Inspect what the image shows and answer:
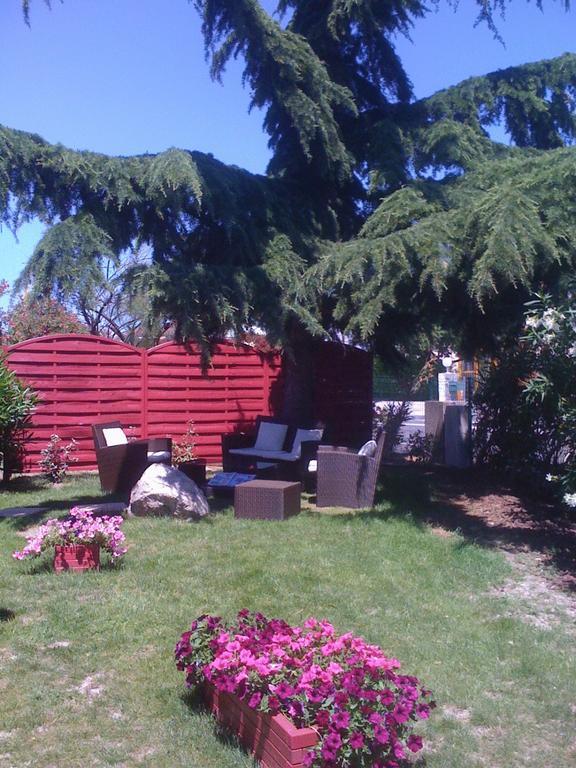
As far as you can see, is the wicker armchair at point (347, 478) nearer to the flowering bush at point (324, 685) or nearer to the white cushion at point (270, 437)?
the white cushion at point (270, 437)

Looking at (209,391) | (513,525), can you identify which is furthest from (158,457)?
(513,525)

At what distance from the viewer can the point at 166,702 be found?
413 cm

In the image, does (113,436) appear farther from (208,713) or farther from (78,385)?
(208,713)

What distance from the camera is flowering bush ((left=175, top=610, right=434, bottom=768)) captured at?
3.13m

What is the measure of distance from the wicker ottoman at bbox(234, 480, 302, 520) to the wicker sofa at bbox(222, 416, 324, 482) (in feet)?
5.94

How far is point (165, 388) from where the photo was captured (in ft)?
41.7

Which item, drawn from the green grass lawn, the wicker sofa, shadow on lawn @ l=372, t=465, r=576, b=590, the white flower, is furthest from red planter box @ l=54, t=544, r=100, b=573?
the wicker sofa

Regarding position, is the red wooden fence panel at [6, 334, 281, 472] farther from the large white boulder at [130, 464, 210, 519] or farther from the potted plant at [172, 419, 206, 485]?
the large white boulder at [130, 464, 210, 519]

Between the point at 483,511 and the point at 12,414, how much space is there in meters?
5.89

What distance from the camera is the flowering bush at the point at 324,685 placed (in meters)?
3.13

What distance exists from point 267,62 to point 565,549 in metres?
6.25

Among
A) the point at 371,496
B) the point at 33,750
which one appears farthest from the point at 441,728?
the point at 371,496

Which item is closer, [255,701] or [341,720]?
[341,720]

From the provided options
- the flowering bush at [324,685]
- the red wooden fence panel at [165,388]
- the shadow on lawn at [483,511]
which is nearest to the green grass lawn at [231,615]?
the flowering bush at [324,685]
